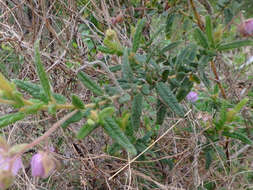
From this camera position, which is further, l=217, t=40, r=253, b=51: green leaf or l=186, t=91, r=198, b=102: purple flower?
l=186, t=91, r=198, b=102: purple flower

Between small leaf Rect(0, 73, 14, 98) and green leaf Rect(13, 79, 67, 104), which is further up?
small leaf Rect(0, 73, 14, 98)

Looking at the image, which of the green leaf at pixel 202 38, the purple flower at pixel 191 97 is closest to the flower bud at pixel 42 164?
the green leaf at pixel 202 38

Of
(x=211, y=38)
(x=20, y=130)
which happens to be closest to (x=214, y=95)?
(x=211, y=38)

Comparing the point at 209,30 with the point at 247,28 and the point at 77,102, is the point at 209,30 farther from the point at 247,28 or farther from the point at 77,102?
the point at 77,102

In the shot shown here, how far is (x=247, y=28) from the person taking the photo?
1.12 metres

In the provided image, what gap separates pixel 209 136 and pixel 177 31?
1.93ft

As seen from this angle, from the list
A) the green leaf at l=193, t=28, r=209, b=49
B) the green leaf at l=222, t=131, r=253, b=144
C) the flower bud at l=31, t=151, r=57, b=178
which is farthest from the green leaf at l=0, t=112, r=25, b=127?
the green leaf at l=222, t=131, r=253, b=144

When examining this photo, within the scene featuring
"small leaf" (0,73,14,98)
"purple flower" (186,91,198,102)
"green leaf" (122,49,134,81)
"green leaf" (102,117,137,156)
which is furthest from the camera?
"purple flower" (186,91,198,102)

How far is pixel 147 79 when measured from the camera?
3.30ft

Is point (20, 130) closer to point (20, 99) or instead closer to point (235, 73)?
point (20, 99)

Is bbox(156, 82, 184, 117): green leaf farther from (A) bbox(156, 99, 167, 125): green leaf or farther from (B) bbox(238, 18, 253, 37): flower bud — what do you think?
(B) bbox(238, 18, 253, 37): flower bud

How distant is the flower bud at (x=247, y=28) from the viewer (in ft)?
3.66

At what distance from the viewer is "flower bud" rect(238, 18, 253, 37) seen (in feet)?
3.66

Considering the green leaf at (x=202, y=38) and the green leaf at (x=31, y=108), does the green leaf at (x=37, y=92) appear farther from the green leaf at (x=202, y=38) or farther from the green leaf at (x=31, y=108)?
the green leaf at (x=202, y=38)
